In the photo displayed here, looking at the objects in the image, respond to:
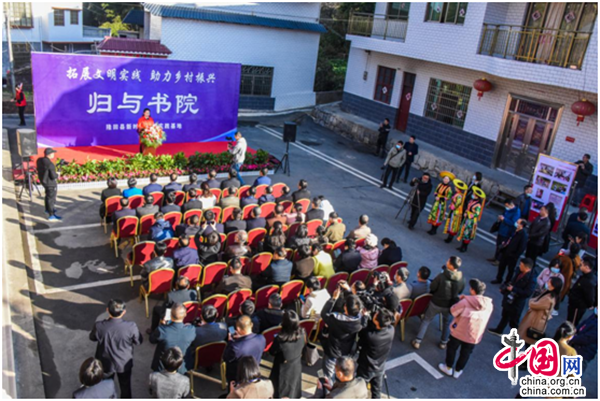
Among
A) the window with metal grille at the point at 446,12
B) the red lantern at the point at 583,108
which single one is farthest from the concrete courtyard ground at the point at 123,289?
the window with metal grille at the point at 446,12

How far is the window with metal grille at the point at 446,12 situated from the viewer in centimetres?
1590

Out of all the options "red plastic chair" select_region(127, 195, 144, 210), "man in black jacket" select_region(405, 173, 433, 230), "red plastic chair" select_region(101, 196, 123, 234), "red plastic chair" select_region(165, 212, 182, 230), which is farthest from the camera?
"man in black jacket" select_region(405, 173, 433, 230)

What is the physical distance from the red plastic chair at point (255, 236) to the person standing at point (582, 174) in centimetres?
848

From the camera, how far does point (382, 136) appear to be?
17.2 meters

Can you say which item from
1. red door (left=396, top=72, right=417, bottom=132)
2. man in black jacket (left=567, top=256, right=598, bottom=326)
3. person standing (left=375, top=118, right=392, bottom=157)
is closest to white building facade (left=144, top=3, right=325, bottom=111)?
red door (left=396, top=72, right=417, bottom=132)

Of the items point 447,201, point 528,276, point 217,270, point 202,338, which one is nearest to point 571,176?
point 447,201

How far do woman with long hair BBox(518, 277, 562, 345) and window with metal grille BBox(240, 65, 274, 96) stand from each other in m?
17.7

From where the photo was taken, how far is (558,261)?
7547mm

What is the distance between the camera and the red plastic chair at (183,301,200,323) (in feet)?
19.9

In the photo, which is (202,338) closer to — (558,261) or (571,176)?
(558,261)

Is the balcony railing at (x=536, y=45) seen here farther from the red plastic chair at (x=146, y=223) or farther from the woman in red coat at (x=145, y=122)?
the red plastic chair at (x=146, y=223)

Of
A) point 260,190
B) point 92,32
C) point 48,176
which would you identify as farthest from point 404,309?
point 92,32

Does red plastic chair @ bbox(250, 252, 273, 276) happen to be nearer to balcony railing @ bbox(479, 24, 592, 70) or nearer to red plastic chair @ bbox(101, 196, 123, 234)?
red plastic chair @ bbox(101, 196, 123, 234)

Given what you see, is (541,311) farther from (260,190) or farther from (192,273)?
(260,190)
